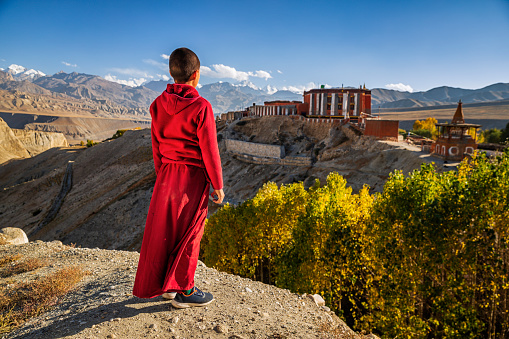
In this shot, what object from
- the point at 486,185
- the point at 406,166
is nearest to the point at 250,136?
the point at 406,166

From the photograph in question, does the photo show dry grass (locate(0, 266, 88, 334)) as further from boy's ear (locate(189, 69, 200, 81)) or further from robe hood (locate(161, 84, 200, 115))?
boy's ear (locate(189, 69, 200, 81))

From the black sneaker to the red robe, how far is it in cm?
43

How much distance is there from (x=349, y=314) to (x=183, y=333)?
42.7 ft

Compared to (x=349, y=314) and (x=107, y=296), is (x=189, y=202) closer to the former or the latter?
(x=107, y=296)

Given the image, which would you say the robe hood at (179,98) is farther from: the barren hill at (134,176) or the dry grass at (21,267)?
the barren hill at (134,176)

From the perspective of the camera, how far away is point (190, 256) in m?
5.16

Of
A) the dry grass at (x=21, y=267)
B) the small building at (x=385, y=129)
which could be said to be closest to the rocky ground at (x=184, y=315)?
the dry grass at (x=21, y=267)

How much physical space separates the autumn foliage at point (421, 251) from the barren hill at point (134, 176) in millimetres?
23764

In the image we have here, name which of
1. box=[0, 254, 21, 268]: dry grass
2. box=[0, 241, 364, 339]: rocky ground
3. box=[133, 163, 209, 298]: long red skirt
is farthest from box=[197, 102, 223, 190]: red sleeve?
box=[0, 254, 21, 268]: dry grass

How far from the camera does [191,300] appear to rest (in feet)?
18.2

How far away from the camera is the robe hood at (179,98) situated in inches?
195

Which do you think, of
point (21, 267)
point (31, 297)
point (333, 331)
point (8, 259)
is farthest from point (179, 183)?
point (8, 259)

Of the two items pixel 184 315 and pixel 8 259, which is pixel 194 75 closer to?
pixel 184 315

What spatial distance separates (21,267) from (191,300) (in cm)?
697
